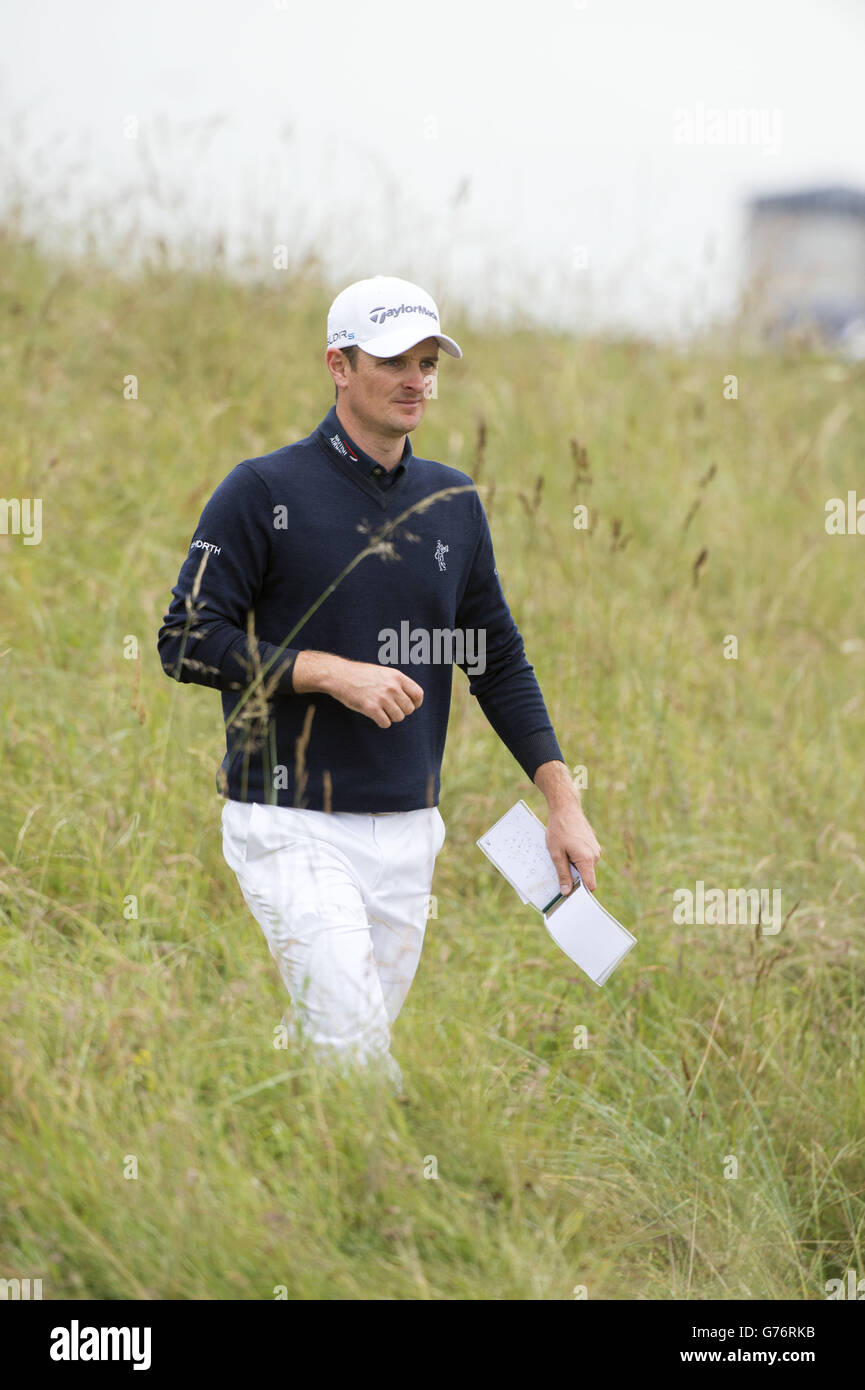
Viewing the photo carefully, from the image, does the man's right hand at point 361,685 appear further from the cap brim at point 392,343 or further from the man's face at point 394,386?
the cap brim at point 392,343

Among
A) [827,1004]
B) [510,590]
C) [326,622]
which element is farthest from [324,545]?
[510,590]

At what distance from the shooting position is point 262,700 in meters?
2.77

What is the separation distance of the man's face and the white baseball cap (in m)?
0.04

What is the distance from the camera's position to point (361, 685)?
2.82 meters

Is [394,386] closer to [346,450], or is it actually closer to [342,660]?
[346,450]

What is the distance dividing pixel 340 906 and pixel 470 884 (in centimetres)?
154

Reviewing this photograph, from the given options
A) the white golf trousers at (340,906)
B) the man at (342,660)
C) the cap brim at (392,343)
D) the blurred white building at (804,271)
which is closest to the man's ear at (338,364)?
the man at (342,660)

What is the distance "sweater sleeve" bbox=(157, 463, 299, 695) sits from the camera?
2.94 m

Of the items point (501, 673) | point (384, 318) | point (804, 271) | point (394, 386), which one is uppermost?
point (804, 271)

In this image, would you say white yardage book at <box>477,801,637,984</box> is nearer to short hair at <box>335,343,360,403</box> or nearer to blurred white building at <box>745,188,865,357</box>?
short hair at <box>335,343,360,403</box>

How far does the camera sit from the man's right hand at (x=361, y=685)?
9.20ft

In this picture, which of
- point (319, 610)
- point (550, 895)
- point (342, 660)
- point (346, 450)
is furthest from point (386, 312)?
point (550, 895)

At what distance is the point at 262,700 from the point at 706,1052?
1572mm

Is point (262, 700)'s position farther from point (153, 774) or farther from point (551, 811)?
point (153, 774)
